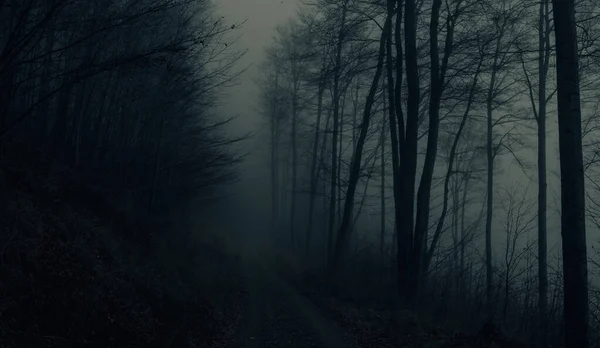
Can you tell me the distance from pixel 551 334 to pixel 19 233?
10168 mm

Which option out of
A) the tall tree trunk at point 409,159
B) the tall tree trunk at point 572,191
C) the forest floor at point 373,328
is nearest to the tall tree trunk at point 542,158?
the tall tree trunk at point 409,159

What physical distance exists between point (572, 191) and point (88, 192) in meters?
10.5

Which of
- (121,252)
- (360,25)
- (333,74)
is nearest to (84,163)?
(121,252)

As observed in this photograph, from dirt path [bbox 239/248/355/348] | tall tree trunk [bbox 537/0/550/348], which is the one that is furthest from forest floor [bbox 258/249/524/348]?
tall tree trunk [bbox 537/0/550/348]

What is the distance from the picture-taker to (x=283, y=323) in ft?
39.8

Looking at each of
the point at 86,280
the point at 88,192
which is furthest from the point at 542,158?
the point at 86,280

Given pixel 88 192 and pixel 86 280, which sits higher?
pixel 88 192

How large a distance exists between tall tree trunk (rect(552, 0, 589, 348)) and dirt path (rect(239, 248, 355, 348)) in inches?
166

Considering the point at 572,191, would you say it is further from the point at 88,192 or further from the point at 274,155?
the point at 274,155

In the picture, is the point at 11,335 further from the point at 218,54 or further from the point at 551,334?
the point at 218,54

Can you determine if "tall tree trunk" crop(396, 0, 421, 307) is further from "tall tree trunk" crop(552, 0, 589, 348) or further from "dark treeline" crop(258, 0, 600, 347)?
"tall tree trunk" crop(552, 0, 589, 348)

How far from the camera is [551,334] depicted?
35.6 feet

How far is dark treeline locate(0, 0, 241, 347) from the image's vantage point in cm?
615

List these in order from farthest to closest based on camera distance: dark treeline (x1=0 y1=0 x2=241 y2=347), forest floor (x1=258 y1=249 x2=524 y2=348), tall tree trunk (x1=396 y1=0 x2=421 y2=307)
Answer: tall tree trunk (x1=396 y1=0 x2=421 y2=307), forest floor (x1=258 y1=249 x2=524 y2=348), dark treeline (x1=0 y1=0 x2=241 y2=347)
